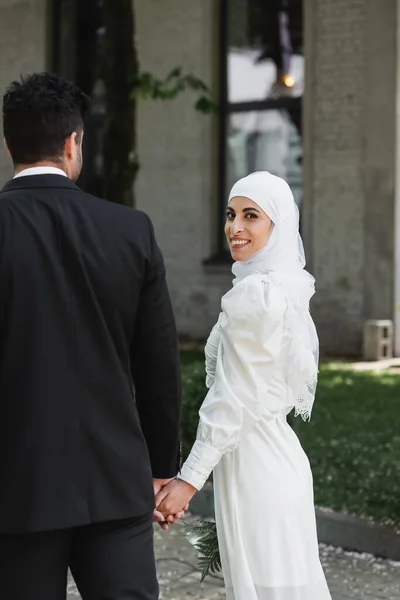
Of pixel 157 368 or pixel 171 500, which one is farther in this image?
pixel 171 500

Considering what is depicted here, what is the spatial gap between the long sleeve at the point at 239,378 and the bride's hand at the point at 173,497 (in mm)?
28

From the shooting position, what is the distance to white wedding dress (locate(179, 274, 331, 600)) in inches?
118

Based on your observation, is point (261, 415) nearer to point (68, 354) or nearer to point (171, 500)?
point (171, 500)

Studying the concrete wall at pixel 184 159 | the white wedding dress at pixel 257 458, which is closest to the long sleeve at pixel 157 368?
the white wedding dress at pixel 257 458

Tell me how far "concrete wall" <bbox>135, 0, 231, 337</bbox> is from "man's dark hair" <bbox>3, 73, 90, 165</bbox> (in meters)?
11.5

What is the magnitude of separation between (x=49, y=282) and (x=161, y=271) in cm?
33

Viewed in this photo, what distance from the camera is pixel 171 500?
2908mm

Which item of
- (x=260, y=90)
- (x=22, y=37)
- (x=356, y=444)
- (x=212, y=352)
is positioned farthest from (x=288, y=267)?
(x=22, y=37)

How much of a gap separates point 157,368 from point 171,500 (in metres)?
0.49

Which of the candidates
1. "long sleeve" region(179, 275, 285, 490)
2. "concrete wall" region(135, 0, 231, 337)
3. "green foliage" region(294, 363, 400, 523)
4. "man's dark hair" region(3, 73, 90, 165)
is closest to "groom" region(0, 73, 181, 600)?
"man's dark hair" region(3, 73, 90, 165)

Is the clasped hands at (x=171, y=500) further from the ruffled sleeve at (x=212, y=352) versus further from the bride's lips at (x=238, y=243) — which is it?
the bride's lips at (x=238, y=243)

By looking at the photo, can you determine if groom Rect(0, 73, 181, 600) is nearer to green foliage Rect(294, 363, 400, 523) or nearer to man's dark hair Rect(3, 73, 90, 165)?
man's dark hair Rect(3, 73, 90, 165)

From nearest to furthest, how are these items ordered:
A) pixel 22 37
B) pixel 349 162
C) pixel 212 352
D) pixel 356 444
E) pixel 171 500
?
pixel 171 500
pixel 212 352
pixel 356 444
pixel 349 162
pixel 22 37

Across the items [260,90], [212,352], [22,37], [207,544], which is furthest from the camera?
[22,37]
